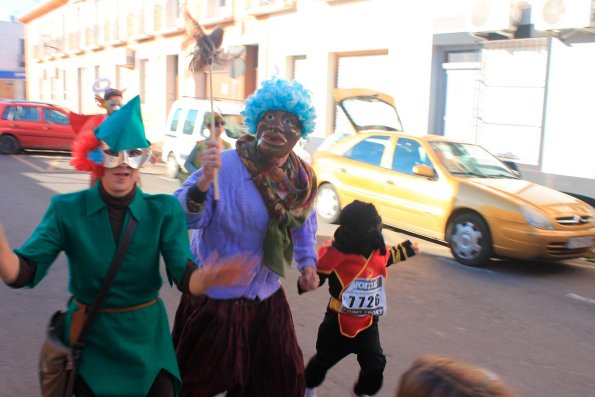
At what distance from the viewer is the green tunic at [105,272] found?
2334mm

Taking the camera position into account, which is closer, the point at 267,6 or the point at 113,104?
the point at 113,104

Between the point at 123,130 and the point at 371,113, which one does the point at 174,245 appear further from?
the point at 371,113

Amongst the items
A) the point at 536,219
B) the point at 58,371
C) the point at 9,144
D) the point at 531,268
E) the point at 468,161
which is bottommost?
the point at 531,268

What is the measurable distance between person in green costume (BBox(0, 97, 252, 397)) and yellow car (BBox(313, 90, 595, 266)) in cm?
581

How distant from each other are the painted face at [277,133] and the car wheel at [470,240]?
5.21m

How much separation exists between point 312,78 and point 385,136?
380 inches

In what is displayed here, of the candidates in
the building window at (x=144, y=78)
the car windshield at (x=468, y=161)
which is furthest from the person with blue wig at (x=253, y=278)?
the building window at (x=144, y=78)

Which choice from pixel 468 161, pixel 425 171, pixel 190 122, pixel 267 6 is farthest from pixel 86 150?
pixel 267 6

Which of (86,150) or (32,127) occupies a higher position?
(86,150)

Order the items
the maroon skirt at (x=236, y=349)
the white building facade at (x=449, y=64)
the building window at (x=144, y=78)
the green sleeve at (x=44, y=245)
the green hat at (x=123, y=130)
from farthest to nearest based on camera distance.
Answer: the building window at (x=144, y=78) < the white building facade at (x=449, y=64) < the maroon skirt at (x=236, y=349) < the green hat at (x=123, y=130) < the green sleeve at (x=44, y=245)

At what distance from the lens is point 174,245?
2453 mm

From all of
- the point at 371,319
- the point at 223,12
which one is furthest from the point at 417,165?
the point at 223,12

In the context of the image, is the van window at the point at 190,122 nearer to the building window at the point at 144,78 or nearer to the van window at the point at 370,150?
the van window at the point at 370,150

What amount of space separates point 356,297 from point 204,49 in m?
1.51
